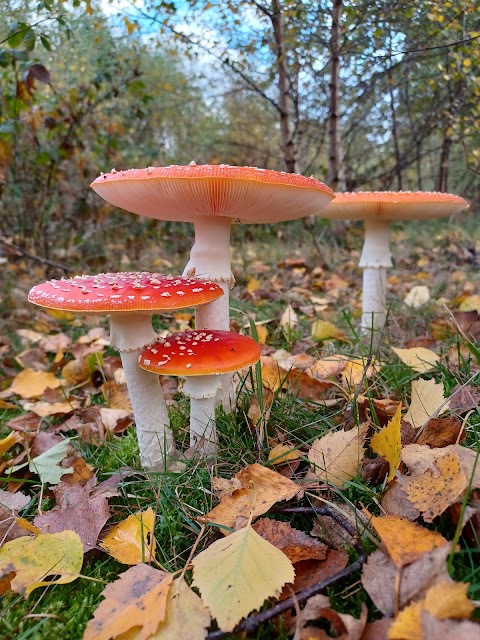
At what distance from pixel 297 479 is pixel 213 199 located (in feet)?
3.28

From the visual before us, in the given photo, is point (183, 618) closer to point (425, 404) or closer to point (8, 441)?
point (425, 404)

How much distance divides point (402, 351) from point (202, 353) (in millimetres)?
1008

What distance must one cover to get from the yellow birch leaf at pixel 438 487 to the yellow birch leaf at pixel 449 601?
26 cm

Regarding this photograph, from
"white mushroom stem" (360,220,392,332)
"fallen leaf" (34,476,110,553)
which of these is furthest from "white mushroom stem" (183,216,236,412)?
"white mushroom stem" (360,220,392,332)

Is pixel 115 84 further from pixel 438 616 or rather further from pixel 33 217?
pixel 438 616

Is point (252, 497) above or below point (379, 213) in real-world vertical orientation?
below

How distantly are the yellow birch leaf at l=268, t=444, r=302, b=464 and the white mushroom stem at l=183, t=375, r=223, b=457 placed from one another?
0.69 ft

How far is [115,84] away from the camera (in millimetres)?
4914

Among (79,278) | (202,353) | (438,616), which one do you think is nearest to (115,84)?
(79,278)

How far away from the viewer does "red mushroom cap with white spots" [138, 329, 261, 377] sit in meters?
1.50

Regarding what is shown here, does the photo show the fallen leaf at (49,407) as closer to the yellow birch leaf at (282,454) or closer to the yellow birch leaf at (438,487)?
the yellow birch leaf at (282,454)

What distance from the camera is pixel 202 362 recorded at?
1519 mm

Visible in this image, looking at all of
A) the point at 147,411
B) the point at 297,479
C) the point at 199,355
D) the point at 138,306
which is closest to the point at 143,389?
the point at 147,411

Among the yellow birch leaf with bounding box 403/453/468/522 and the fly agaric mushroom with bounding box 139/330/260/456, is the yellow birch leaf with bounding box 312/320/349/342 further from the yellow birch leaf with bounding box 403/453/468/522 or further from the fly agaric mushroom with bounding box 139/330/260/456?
the yellow birch leaf with bounding box 403/453/468/522
